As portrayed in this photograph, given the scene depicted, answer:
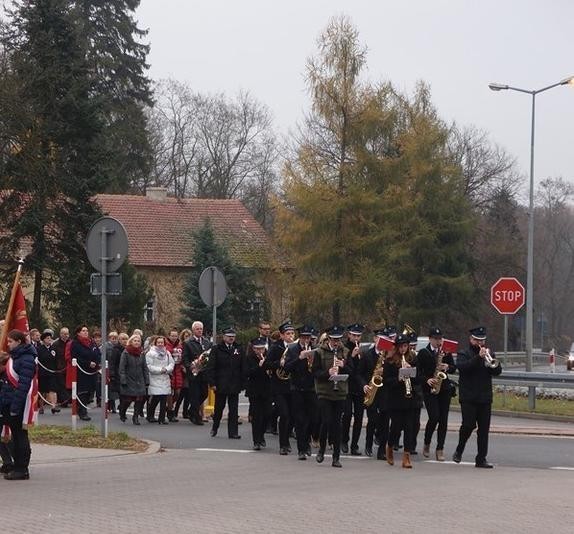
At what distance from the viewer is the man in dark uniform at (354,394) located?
56.1 feet

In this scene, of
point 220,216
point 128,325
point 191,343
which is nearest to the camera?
point 191,343

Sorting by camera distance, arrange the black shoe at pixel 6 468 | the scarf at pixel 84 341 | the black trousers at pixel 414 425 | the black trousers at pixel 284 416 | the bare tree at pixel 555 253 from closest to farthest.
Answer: the black shoe at pixel 6 468 → the black trousers at pixel 414 425 → the black trousers at pixel 284 416 → the scarf at pixel 84 341 → the bare tree at pixel 555 253

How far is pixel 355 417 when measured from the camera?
18719 millimetres

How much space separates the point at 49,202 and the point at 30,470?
30.0 metres

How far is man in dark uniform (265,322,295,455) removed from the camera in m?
18.0

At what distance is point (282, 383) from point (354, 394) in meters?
1.26

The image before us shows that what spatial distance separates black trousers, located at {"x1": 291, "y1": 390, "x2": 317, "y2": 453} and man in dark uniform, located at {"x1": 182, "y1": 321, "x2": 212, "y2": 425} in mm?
5673

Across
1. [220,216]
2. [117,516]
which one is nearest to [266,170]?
[220,216]

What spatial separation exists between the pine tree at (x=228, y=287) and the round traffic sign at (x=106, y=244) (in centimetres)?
3019

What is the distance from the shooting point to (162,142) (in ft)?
259

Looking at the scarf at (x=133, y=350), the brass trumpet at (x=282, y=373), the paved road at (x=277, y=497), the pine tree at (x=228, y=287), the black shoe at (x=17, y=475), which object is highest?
the pine tree at (x=228, y=287)

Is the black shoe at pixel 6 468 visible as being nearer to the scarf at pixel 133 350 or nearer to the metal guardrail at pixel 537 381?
the scarf at pixel 133 350

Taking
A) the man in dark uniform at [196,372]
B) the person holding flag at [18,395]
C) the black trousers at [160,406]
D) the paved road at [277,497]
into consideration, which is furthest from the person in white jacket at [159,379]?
the person holding flag at [18,395]

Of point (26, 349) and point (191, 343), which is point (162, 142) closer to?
point (191, 343)
